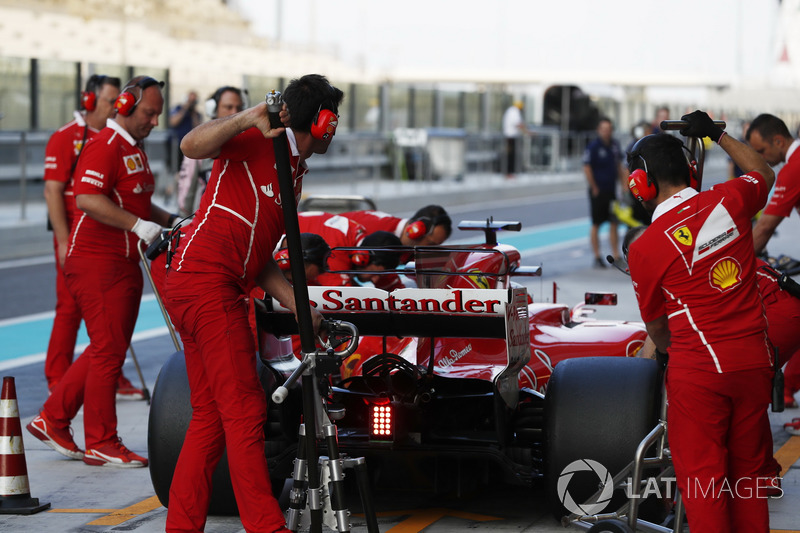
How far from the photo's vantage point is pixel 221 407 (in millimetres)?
4738

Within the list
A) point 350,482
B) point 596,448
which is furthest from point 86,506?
point 596,448

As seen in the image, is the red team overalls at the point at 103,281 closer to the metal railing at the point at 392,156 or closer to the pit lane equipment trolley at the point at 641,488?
the pit lane equipment trolley at the point at 641,488

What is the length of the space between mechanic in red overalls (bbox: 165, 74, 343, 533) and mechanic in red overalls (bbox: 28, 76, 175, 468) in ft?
6.04

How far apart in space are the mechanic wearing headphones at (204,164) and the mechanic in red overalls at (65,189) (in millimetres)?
721

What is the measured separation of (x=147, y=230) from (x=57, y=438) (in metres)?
1.26

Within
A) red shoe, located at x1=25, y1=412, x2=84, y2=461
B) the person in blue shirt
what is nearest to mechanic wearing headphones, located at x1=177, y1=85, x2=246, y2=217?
red shoe, located at x1=25, y1=412, x2=84, y2=461

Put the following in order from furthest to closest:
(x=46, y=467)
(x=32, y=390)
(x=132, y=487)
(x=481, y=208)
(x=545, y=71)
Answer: (x=545, y=71) → (x=481, y=208) → (x=32, y=390) → (x=46, y=467) → (x=132, y=487)

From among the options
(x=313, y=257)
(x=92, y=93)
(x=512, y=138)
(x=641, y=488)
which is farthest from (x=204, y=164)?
(x=512, y=138)

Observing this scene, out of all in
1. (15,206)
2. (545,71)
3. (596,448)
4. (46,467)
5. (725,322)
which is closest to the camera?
(725,322)

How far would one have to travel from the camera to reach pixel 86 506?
229 inches

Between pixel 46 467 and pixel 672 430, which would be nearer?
pixel 672 430

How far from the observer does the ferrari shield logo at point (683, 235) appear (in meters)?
4.33

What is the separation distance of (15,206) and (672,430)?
15.2 m

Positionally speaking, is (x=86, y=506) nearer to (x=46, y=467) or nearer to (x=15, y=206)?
(x=46, y=467)
